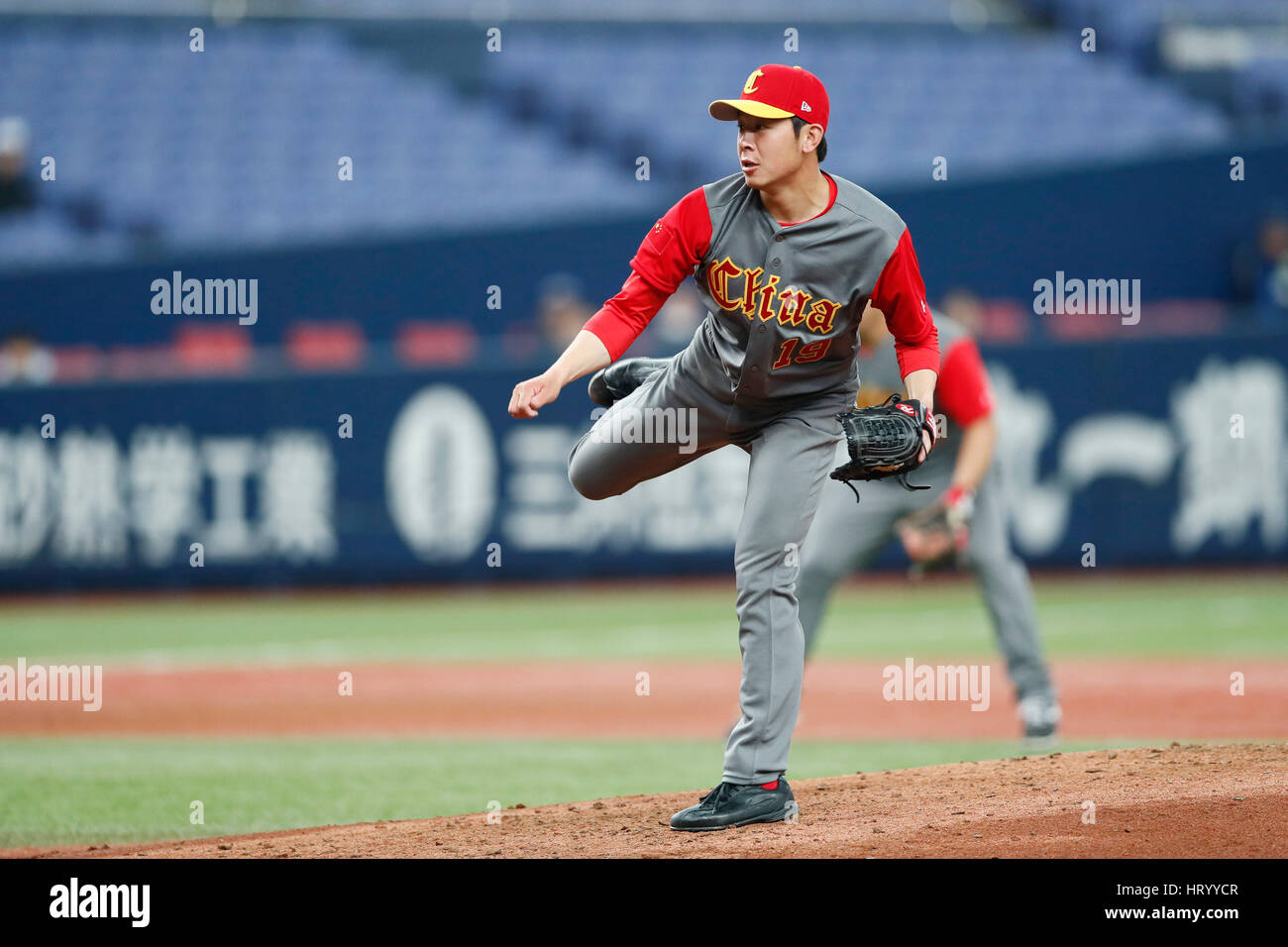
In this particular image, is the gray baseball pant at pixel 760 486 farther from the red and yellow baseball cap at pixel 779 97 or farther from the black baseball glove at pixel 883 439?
the red and yellow baseball cap at pixel 779 97

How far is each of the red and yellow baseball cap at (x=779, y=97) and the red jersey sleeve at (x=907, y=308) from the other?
481 millimetres

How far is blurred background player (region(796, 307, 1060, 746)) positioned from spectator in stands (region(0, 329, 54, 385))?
1016 centimetres

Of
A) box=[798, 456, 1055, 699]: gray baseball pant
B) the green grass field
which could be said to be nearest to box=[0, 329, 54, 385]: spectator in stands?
the green grass field

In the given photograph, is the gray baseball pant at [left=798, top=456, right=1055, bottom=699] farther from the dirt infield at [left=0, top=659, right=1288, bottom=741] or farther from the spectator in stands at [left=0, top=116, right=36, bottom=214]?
the spectator in stands at [left=0, top=116, right=36, bottom=214]

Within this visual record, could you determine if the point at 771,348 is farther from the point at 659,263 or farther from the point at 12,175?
the point at 12,175

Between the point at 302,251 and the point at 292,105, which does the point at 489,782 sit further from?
the point at 292,105

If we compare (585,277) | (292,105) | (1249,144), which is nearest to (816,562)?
(585,277)

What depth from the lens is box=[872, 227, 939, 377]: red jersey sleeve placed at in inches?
196

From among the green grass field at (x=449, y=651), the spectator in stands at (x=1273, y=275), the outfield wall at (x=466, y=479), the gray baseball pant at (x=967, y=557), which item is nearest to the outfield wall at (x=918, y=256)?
the spectator in stands at (x=1273, y=275)

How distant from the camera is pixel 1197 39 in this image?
69.4 ft

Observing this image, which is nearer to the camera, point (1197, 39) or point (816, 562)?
point (816, 562)

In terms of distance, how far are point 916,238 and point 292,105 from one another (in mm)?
8078

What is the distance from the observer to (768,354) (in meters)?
4.99

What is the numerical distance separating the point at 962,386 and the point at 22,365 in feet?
35.6
